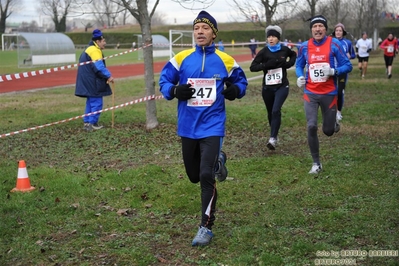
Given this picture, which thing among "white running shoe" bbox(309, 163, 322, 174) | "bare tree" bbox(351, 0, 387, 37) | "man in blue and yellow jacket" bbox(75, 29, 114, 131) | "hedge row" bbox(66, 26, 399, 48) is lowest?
"white running shoe" bbox(309, 163, 322, 174)

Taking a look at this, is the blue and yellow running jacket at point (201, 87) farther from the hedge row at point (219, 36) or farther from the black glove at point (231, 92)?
the hedge row at point (219, 36)

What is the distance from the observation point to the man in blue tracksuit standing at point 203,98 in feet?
18.2

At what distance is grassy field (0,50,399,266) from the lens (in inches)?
210

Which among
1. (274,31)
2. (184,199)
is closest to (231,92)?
(184,199)

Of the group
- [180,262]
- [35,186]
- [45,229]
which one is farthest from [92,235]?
[35,186]

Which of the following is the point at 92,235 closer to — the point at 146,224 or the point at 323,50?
the point at 146,224

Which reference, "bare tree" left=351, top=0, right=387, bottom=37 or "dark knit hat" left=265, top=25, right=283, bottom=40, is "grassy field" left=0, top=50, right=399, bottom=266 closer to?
"dark knit hat" left=265, top=25, right=283, bottom=40

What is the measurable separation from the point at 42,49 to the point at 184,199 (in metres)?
36.5

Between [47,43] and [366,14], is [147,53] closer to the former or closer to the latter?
[47,43]

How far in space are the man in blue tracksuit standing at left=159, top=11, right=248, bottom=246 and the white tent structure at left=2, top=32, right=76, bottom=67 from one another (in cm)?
3414

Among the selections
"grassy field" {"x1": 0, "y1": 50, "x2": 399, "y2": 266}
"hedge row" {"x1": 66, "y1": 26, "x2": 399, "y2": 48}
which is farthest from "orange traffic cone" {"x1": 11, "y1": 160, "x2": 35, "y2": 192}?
"hedge row" {"x1": 66, "y1": 26, "x2": 399, "y2": 48}

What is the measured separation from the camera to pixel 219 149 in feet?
18.5

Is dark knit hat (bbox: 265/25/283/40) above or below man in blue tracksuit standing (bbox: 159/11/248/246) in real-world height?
above

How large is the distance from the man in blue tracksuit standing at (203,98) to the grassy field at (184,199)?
1.84 feet
